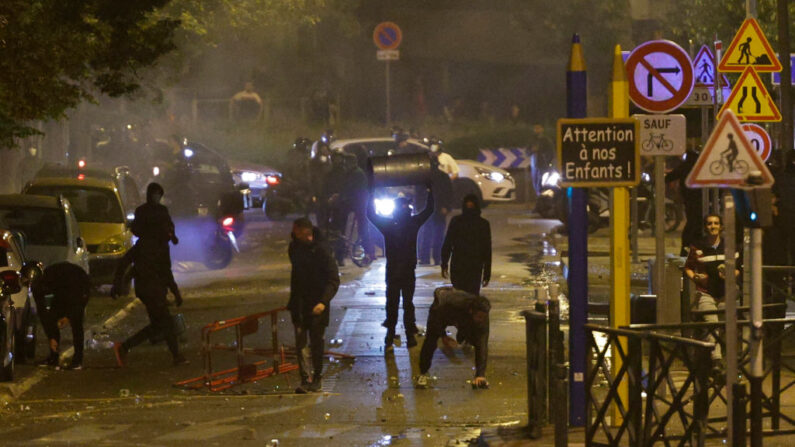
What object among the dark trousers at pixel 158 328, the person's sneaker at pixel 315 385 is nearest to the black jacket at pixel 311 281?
the person's sneaker at pixel 315 385

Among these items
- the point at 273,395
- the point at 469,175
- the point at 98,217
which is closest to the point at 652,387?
the point at 273,395

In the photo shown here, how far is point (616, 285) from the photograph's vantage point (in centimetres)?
927

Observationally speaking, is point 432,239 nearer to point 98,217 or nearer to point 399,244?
point 98,217

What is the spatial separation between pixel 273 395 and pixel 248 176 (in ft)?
67.5

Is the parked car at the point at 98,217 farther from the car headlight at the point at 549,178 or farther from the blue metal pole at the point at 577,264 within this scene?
the blue metal pole at the point at 577,264

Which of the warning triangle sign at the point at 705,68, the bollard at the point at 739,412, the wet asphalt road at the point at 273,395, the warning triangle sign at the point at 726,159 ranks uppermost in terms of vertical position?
the warning triangle sign at the point at 705,68

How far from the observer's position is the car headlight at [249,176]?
31828 millimetres

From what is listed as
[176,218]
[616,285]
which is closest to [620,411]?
[616,285]

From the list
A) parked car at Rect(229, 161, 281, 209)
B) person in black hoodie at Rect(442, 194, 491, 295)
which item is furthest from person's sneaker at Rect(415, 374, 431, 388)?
parked car at Rect(229, 161, 281, 209)

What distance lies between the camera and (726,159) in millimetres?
7758

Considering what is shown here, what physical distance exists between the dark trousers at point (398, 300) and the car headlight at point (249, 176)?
18.1m

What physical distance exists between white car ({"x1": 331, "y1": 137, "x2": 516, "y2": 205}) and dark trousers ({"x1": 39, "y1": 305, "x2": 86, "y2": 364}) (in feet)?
49.8

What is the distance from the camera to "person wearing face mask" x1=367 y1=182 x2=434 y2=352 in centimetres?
1391

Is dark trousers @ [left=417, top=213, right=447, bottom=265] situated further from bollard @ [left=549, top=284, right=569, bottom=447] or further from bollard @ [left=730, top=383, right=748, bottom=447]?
bollard @ [left=730, top=383, right=748, bottom=447]
